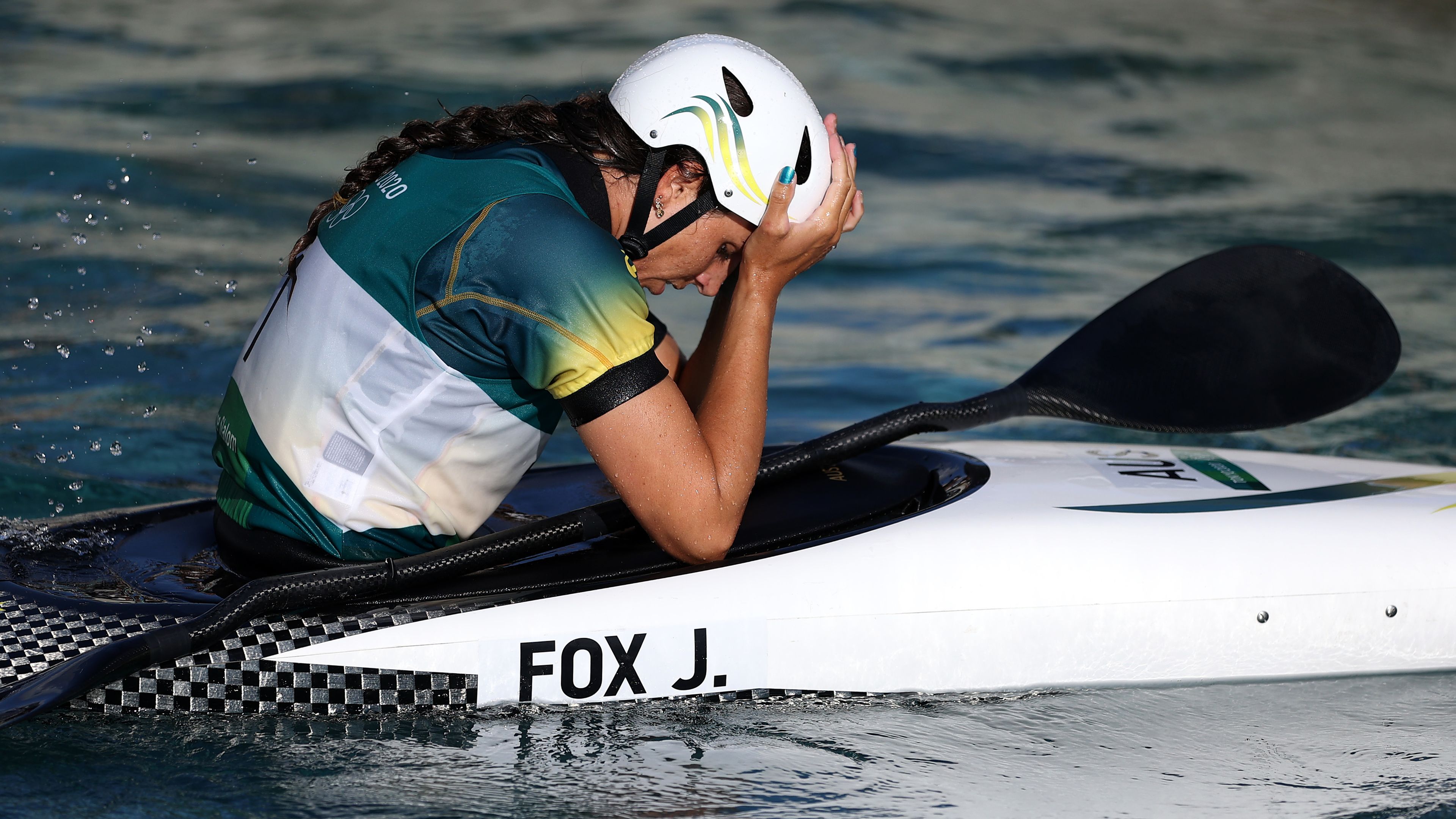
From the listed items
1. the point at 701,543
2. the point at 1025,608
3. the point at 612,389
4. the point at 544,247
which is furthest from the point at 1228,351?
the point at 544,247

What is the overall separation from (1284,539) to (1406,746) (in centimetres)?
43

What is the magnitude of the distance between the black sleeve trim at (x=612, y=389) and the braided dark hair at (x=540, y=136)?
1.11ft

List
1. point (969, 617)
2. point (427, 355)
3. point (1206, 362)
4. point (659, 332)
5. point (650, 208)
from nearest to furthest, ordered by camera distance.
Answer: point (427, 355) → point (650, 208) → point (969, 617) → point (659, 332) → point (1206, 362)

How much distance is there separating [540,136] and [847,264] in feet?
15.0

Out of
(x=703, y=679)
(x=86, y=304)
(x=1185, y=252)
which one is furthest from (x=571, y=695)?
(x=1185, y=252)

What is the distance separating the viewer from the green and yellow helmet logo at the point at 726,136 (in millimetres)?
2234

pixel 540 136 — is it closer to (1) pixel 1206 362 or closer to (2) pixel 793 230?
(2) pixel 793 230

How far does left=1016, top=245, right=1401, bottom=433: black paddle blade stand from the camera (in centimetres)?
322

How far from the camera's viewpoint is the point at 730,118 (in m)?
2.25

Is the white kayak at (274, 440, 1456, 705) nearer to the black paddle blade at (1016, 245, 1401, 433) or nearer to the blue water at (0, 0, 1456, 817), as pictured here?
the blue water at (0, 0, 1456, 817)

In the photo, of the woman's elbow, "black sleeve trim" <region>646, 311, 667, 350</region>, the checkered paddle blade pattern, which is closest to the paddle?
"black sleeve trim" <region>646, 311, 667, 350</region>

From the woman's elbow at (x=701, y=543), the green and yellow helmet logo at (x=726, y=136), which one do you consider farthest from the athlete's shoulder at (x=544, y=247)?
the woman's elbow at (x=701, y=543)

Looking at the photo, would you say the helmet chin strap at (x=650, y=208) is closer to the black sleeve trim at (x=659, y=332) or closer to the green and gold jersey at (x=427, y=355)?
the green and gold jersey at (x=427, y=355)

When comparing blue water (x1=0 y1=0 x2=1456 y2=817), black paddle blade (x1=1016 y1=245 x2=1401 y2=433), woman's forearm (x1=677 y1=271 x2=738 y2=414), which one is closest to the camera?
blue water (x1=0 y1=0 x2=1456 y2=817)
